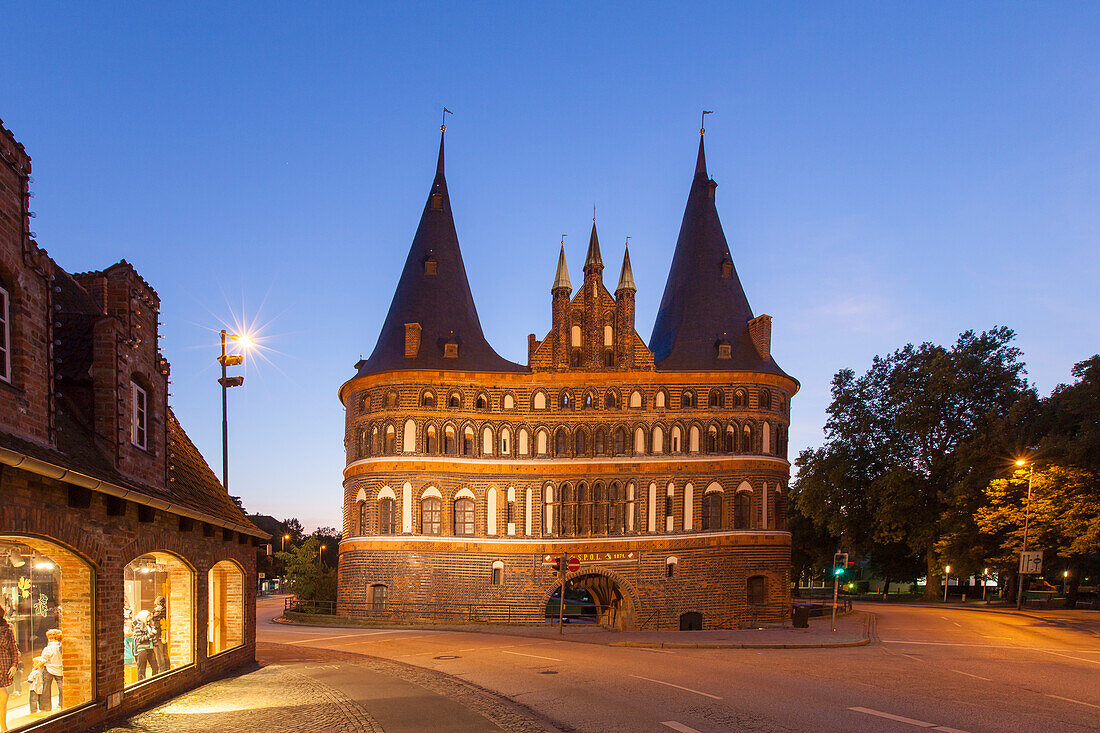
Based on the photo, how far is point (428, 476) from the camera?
40.3m

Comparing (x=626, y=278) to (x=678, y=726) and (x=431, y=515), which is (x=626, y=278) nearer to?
(x=431, y=515)

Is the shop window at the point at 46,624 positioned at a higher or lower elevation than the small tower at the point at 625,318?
lower

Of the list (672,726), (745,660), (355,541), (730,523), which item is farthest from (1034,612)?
(672,726)

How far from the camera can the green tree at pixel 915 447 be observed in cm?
4622

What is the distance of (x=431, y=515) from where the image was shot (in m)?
40.3

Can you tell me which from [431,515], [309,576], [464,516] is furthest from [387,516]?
[309,576]

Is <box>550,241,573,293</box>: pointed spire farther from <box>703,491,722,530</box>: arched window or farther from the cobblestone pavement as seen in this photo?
the cobblestone pavement

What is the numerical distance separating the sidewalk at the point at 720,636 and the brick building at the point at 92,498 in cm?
1439

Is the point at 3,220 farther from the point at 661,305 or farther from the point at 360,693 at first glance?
the point at 661,305

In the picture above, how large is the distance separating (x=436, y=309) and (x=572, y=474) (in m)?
10.5

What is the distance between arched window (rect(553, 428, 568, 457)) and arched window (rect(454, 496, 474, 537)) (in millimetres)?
4517

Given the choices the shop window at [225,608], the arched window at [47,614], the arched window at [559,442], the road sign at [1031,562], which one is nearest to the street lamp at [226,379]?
the shop window at [225,608]

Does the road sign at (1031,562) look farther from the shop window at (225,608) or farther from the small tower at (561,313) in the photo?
Result: the shop window at (225,608)

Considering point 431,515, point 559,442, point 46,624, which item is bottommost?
point 431,515
